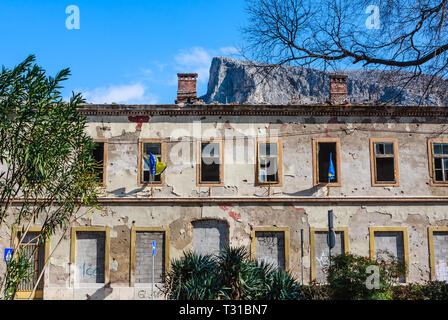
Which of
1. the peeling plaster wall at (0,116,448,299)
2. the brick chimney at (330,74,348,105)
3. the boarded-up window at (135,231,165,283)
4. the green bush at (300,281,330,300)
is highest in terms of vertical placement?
the brick chimney at (330,74,348,105)

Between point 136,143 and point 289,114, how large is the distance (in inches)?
246

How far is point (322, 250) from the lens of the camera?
1939cm

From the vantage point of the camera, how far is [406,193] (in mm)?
19828

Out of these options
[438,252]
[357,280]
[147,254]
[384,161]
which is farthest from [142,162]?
[438,252]

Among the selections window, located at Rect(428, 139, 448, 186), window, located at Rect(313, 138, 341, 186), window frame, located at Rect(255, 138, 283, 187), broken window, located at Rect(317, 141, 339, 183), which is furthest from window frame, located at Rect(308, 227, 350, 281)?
window, located at Rect(428, 139, 448, 186)

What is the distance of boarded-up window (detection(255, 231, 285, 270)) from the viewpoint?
19.3m

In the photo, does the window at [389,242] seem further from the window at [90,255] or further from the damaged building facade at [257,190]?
the window at [90,255]

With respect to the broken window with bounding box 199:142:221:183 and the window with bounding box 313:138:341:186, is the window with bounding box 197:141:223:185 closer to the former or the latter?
the broken window with bounding box 199:142:221:183

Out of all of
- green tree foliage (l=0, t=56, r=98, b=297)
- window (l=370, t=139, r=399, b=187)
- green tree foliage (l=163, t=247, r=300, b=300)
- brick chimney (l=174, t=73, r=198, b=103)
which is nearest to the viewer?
green tree foliage (l=163, t=247, r=300, b=300)

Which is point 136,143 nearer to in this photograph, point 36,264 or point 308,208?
point 36,264

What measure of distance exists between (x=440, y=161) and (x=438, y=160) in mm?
91

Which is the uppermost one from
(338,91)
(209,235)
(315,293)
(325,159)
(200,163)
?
(338,91)

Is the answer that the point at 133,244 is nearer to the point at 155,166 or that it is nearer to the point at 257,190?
the point at 155,166

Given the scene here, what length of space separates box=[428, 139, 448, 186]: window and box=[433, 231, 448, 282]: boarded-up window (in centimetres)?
207
